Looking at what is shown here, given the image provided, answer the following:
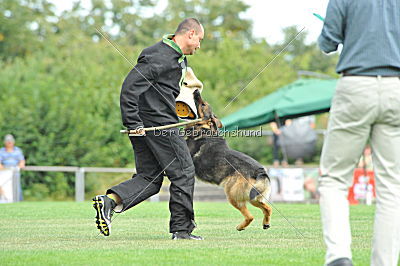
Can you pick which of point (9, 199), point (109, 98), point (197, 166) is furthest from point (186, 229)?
point (109, 98)

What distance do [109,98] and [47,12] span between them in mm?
20659

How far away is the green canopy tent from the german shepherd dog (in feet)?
27.5

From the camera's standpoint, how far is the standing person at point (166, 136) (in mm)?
6363

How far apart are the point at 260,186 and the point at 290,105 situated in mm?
8574

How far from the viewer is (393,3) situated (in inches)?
168

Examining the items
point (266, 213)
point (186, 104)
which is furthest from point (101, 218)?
point (266, 213)

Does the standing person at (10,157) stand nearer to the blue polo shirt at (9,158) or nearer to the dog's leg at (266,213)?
the blue polo shirt at (9,158)

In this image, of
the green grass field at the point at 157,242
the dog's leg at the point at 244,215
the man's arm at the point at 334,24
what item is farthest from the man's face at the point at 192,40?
the man's arm at the point at 334,24

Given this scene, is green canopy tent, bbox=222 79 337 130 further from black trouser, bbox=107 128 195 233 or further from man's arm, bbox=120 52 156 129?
man's arm, bbox=120 52 156 129

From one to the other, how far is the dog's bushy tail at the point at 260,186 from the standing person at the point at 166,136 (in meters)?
1.30

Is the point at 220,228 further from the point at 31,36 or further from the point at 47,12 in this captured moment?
the point at 47,12

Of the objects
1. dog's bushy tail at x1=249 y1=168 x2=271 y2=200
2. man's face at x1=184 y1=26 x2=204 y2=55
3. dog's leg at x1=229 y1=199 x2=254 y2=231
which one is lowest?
dog's leg at x1=229 y1=199 x2=254 y2=231

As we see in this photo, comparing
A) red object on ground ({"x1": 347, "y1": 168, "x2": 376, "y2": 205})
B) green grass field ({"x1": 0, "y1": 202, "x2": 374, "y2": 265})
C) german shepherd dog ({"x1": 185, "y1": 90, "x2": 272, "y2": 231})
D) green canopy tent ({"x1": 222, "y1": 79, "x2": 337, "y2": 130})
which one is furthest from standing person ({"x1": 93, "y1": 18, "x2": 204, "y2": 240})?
red object on ground ({"x1": 347, "y1": 168, "x2": 376, "y2": 205})

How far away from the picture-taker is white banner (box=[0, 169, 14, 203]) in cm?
1516
